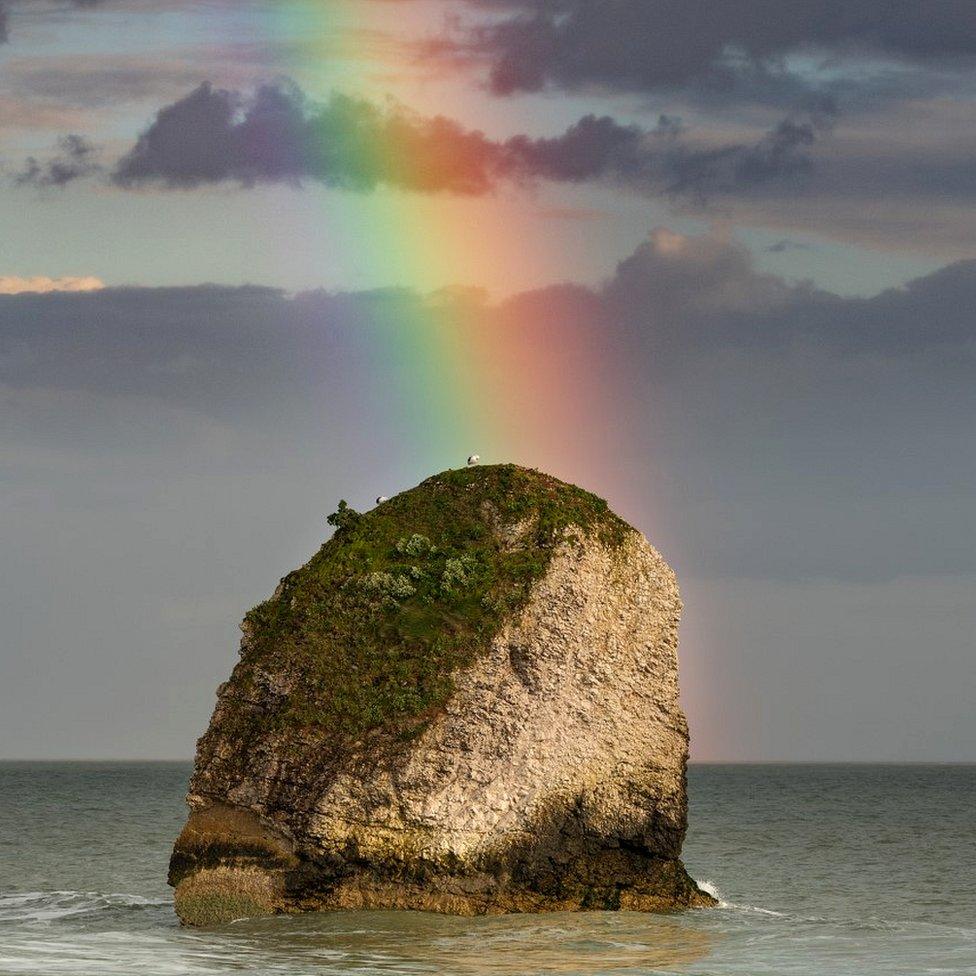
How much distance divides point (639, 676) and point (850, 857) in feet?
98.4

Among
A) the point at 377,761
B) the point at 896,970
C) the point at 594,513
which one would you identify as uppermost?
the point at 594,513

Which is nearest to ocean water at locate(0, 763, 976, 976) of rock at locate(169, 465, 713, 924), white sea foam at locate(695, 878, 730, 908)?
white sea foam at locate(695, 878, 730, 908)

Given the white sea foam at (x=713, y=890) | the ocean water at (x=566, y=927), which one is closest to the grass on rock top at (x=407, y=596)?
the ocean water at (x=566, y=927)

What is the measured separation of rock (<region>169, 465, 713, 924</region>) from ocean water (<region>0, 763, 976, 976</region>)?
3.35ft

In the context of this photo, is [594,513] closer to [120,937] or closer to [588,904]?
[588,904]

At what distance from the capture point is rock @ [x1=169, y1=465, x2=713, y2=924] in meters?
36.8

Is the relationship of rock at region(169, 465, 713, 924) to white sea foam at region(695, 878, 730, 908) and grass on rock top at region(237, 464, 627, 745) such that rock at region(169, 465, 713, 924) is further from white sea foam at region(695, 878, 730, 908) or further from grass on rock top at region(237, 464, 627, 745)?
white sea foam at region(695, 878, 730, 908)

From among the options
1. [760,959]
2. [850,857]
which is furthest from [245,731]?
[850,857]

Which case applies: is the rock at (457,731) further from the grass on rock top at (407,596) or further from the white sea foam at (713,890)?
the white sea foam at (713,890)

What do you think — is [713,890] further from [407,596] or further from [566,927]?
[407,596]

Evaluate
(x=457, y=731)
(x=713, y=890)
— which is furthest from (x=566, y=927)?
(x=713, y=890)

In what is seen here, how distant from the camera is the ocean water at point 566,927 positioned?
3275 cm

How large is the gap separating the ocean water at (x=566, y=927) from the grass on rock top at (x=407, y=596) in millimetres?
4459

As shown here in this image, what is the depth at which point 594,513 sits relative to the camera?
40.8 m
